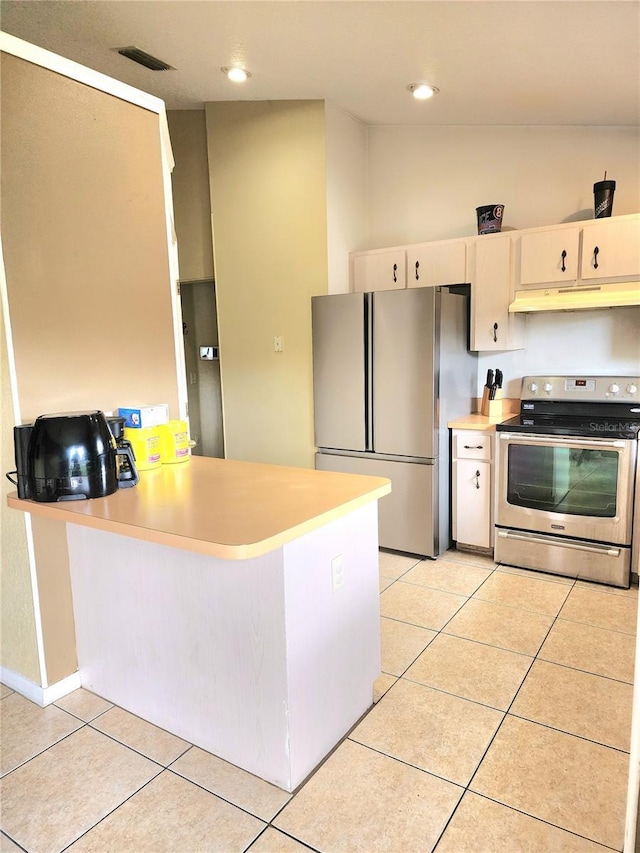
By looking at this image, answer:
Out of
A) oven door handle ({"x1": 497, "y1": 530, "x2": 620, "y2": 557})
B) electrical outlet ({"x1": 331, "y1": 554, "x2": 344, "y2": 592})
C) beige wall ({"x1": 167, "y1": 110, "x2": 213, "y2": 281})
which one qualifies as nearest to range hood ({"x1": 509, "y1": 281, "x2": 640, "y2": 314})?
oven door handle ({"x1": 497, "y1": 530, "x2": 620, "y2": 557})

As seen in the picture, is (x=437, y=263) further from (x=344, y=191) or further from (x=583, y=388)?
(x=583, y=388)

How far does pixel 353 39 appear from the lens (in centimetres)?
266

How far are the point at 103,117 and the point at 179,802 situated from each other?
97.4 inches

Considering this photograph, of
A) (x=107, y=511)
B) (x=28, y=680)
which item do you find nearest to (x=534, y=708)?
(x=107, y=511)

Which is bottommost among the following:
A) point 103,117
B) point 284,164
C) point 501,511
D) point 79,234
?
point 501,511

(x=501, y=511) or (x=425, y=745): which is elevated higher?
(x=501, y=511)

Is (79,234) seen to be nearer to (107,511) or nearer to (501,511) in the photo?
(107,511)

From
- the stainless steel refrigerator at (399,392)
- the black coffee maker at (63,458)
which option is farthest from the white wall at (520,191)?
the black coffee maker at (63,458)

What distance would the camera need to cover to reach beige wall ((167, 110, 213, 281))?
13.9 ft

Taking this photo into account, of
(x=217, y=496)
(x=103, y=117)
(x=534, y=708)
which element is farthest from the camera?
(x=103, y=117)

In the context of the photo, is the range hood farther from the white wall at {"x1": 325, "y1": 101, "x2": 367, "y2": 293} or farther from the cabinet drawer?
the white wall at {"x1": 325, "y1": 101, "x2": 367, "y2": 293}

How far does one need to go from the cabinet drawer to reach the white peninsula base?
5.45ft

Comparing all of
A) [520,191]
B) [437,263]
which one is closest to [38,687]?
[437,263]

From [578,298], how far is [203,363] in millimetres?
2861
